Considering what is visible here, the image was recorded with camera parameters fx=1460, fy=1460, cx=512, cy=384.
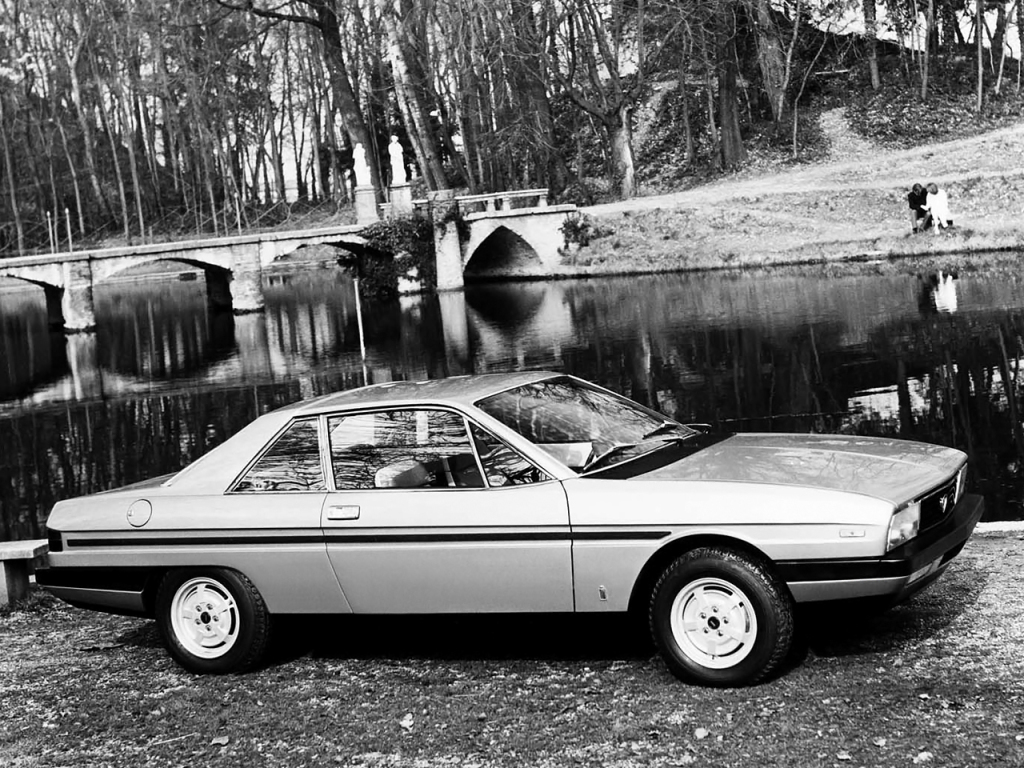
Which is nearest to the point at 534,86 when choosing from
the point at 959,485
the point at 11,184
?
the point at 11,184

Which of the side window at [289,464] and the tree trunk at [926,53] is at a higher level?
the tree trunk at [926,53]

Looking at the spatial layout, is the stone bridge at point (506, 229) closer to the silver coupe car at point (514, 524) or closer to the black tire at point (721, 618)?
the silver coupe car at point (514, 524)

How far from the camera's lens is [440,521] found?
254 inches

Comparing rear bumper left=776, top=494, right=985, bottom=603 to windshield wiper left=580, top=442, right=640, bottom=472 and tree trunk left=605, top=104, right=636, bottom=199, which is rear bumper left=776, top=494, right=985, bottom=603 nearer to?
windshield wiper left=580, top=442, right=640, bottom=472

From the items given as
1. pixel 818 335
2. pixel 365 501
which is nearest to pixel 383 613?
pixel 365 501

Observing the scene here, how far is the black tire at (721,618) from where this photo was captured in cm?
586

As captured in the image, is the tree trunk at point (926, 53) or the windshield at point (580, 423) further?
the tree trunk at point (926, 53)

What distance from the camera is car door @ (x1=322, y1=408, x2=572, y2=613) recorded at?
6.29 meters

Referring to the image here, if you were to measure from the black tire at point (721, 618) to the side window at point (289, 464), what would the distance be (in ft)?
6.01

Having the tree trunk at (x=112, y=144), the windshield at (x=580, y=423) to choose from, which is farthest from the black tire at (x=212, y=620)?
the tree trunk at (x=112, y=144)

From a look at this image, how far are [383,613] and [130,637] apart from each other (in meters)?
2.12

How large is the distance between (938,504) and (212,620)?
341 centimetres

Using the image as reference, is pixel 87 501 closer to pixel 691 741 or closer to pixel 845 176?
pixel 691 741

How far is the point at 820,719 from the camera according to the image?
218 inches
